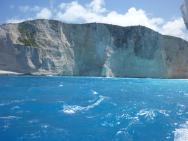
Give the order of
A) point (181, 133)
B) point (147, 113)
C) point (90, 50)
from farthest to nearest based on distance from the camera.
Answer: point (90, 50) → point (147, 113) → point (181, 133)

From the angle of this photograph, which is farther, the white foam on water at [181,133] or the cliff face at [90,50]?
the cliff face at [90,50]

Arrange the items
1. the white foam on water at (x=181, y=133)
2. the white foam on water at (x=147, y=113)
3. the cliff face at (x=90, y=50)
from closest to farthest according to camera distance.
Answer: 1. the white foam on water at (x=181, y=133)
2. the white foam on water at (x=147, y=113)
3. the cliff face at (x=90, y=50)

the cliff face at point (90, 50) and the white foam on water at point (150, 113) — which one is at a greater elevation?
the cliff face at point (90, 50)

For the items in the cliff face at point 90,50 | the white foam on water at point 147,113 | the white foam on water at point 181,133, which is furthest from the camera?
the cliff face at point 90,50

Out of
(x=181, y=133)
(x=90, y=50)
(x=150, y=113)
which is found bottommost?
(x=150, y=113)

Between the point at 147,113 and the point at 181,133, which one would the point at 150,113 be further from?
the point at 181,133

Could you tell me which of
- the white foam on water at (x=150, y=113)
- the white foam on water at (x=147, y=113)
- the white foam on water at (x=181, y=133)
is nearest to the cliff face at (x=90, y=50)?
the white foam on water at (x=150, y=113)

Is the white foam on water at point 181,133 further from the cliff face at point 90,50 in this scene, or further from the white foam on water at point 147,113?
the cliff face at point 90,50

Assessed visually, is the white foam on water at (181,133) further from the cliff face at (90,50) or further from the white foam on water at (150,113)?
the cliff face at (90,50)

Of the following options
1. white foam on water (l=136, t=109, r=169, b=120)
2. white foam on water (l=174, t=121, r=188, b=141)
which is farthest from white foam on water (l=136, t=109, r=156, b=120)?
white foam on water (l=174, t=121, r=188, b=141)

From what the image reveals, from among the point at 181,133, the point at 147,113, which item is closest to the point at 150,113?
the point at 147,113
